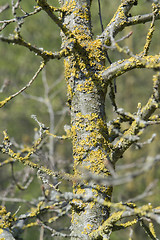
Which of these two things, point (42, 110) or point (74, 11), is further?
point (42, 110)

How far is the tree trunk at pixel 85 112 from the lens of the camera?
1471 mm

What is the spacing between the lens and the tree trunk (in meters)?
1.47

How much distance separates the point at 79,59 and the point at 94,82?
0.15m

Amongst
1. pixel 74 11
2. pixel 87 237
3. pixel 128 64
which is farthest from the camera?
pixel 74 11

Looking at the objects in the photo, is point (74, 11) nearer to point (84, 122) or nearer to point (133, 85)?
point (84, 122)

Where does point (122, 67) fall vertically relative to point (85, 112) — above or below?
above

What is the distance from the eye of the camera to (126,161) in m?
9.07

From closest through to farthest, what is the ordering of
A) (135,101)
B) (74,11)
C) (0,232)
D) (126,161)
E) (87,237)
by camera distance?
1. (87,237)
2. (74,11)
3. (0,232)
4. (126,161)
5. (135,101)

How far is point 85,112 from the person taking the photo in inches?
62.4

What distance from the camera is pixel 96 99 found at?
1609 mm

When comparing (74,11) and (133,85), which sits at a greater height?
(133,85)

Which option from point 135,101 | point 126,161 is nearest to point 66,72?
point 126,161

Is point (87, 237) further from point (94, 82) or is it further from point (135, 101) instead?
point (135, 101)

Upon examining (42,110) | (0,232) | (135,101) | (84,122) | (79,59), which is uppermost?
(42,110)
